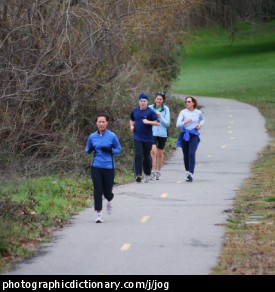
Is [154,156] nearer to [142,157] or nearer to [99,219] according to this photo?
[142,157]

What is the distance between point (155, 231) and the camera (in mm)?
12758

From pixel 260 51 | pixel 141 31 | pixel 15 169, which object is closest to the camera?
pixel 15 169

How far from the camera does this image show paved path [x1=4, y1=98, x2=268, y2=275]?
10.3 metres

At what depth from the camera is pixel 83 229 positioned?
42.7 ft

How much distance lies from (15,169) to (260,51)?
5813 centimetres

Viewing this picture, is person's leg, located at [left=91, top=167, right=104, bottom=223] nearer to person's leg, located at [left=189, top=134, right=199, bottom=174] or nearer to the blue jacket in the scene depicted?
the blue jacket

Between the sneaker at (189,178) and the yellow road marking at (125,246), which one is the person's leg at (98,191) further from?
the sneaker at (189,178)

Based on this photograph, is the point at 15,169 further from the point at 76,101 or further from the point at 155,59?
the point at 155,59

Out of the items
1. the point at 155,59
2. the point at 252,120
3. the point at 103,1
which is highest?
the point at 103,1

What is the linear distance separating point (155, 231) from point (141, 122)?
632 cm

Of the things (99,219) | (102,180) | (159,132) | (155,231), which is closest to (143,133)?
(159,132)

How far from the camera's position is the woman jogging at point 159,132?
19750 millimetres

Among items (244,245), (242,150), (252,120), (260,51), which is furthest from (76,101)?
(260,51)

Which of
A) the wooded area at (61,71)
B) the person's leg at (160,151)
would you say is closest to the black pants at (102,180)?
the wooded area at (61,71)
